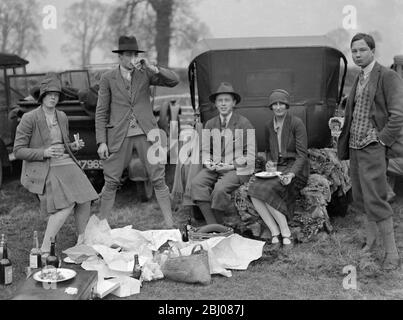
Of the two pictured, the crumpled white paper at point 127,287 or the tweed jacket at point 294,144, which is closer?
the crumpled white paper at point 127,287

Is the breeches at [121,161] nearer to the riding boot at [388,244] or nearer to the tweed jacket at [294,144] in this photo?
the tweed jacket at [294,144]

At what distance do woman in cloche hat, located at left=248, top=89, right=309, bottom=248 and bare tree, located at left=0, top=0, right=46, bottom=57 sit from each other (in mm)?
7372

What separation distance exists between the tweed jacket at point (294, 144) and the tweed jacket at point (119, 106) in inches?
48.2

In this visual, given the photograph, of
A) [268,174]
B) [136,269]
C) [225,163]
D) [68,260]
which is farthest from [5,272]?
[268,174]

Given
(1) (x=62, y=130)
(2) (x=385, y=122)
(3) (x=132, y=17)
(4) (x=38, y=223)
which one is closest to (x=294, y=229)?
(2) (x=385, y=122)

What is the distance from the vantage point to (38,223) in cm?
614

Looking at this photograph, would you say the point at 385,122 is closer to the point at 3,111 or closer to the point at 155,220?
the point at 155,220

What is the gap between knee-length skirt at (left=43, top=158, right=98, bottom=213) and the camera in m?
4.77

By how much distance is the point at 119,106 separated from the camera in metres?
5.43

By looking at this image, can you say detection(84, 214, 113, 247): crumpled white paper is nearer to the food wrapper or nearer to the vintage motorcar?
the food wrapper

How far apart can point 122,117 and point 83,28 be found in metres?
6.55

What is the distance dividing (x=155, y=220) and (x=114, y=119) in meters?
1.41

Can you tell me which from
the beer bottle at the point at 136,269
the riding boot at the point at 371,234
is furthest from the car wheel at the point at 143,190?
the riding boot at the point at 371,234

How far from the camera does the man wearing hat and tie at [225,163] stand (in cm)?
541
